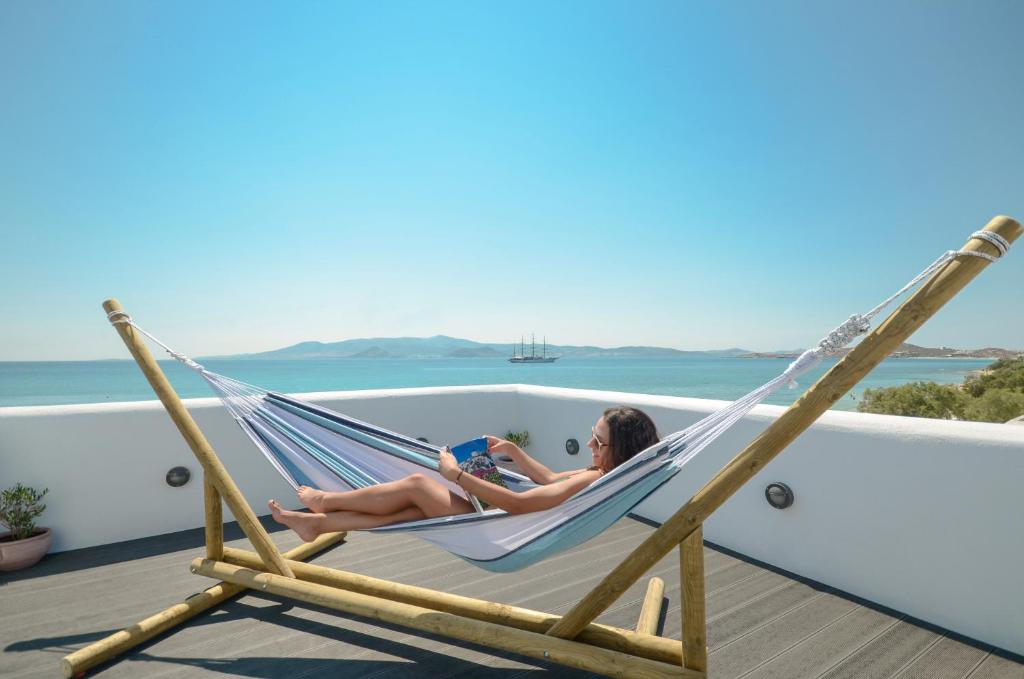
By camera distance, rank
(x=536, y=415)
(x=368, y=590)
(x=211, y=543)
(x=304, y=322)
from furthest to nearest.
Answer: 1. (x=304, y=322)
2. (x=536, y=415)
3. (x=211, y=543)
4. (x=368, y=590)

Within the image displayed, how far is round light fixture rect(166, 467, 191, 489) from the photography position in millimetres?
2949

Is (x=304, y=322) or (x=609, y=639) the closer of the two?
(x=609, y=639)

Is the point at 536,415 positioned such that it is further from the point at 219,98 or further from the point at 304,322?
the point at 304,322

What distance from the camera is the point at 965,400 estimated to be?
2030 cm

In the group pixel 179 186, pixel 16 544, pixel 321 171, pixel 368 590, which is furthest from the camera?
pixel 179 186

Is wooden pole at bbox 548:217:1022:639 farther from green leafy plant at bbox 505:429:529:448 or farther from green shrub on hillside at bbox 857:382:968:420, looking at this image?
green shrub on hillside at bbox 857:382:968:420

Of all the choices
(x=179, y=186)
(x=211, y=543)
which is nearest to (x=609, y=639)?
(x=211, y=543)

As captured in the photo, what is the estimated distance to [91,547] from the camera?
2.79m

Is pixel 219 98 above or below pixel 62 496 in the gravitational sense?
above

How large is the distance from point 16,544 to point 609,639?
8.67 ft

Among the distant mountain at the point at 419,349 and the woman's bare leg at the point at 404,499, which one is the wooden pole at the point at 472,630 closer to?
the woman's bare leg at the point at 404,499

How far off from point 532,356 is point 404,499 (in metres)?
62.2

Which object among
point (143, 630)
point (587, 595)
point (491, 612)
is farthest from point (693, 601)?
point (143, 630)

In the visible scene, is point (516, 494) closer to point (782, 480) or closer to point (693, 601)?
point (693, 601)
